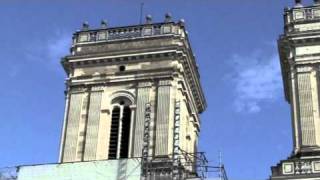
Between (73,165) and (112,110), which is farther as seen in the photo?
(112,110)

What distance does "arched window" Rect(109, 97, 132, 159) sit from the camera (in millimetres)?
46531

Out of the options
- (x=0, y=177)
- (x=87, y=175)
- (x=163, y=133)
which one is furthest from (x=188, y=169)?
(x=0, y=177)

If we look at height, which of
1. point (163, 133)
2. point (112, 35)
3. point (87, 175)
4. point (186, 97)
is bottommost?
point (87, 175)

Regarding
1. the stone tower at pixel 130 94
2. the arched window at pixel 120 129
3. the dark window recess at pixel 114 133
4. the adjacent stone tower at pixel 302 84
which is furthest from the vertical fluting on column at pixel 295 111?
the dark window recess at pixel 114 133

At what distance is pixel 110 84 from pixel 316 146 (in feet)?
42.7

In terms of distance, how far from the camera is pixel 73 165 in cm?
4412

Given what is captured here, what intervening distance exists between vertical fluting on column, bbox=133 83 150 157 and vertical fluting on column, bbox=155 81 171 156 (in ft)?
2.78

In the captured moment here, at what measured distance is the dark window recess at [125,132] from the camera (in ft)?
152

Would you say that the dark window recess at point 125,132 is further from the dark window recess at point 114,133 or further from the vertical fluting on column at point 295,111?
the vertical fluting on column at point 295,111

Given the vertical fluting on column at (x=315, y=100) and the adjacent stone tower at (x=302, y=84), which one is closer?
the adjacent stone tower at (x=302, y=84)

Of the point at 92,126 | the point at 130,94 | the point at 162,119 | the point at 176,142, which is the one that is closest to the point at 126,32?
the point at 130,94

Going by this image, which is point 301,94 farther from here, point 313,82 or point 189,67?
point 189,67

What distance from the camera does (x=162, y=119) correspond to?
46.2 meters

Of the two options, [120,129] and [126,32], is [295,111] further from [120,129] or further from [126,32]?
[126,32]
